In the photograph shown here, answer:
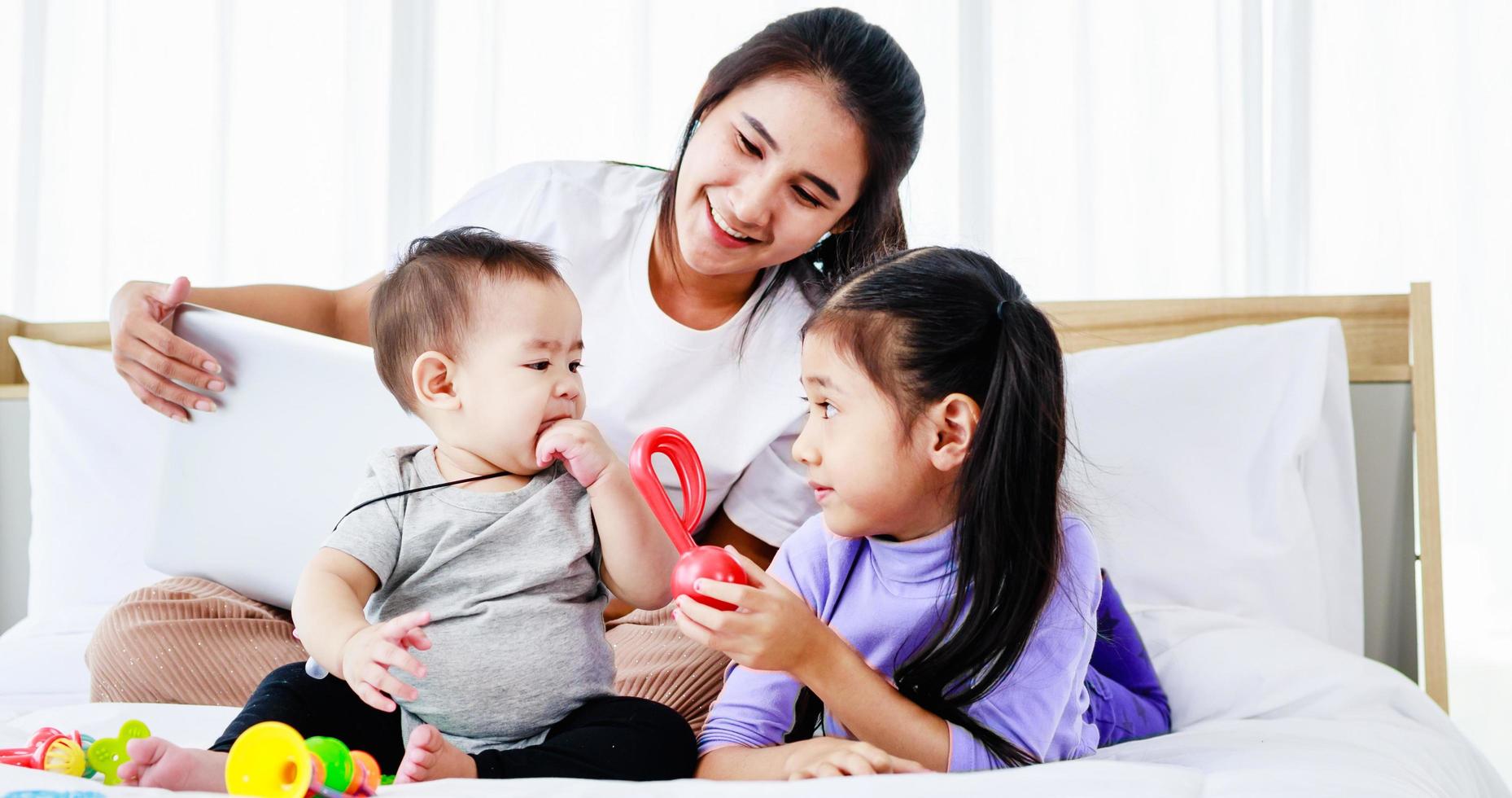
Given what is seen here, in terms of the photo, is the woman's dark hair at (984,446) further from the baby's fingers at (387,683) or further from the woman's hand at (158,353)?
the woman's hand at (158,353)

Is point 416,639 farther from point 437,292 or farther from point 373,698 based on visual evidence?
point 437,292

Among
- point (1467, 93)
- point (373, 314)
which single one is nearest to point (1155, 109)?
point (1467, 93)

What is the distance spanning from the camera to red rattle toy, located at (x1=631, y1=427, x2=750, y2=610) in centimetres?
84

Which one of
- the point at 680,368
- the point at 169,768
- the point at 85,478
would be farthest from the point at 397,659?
the point at 85,478

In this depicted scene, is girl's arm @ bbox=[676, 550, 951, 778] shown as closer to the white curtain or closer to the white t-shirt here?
the white t-shirt

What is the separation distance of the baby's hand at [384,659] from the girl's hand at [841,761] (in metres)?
0.27

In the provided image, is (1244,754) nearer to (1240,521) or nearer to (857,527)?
(857,527)

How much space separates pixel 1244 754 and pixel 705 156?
2.59 feet

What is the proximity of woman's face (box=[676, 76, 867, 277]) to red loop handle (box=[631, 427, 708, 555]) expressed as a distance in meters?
0.38

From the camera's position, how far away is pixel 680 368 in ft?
4.72

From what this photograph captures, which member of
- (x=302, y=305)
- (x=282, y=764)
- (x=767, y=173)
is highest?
(x=767, y=173)

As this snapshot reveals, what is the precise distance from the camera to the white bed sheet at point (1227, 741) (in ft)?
2.51

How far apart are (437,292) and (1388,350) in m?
1.45

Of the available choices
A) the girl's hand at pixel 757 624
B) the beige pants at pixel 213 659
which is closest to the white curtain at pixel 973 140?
the beige pants at pixel 213 659
